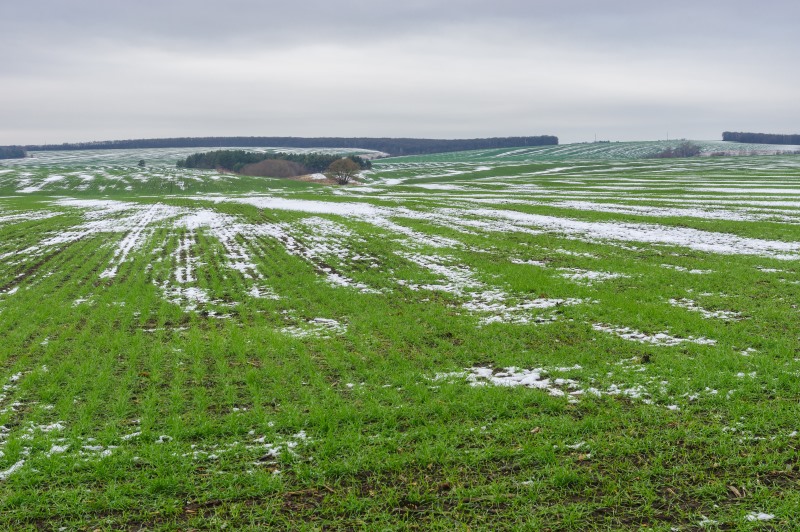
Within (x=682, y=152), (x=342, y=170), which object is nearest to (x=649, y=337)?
(x=342, y=170)

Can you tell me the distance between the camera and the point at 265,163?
132 metres

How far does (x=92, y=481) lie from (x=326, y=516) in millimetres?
3163

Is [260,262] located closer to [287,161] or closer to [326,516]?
[326,516]

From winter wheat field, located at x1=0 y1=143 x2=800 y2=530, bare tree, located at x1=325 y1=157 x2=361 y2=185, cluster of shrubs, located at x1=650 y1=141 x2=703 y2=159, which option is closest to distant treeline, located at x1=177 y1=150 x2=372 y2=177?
bare tree, located at x1=325 y1=157 x2=361 y2=185

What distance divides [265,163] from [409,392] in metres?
130

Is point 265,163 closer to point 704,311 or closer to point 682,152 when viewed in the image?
point 704,311

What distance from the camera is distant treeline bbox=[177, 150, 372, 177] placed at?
131 meters

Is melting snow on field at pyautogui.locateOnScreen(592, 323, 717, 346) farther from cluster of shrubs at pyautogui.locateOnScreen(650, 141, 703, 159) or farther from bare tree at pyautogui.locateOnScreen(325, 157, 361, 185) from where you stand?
cluster of shrubs at pyautogui.locateOnScreen(650, 141, 703, 159)

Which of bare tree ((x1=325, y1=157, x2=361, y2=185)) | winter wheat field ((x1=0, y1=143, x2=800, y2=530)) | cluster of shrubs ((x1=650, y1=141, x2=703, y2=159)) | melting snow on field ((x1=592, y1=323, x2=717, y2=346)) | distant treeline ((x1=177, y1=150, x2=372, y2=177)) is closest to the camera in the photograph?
winter wheat field ((x1=0, y1=143, x2=800, y2=530))

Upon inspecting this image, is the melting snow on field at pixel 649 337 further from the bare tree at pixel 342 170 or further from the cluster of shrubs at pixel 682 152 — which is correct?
the cluster of shrubs at pixel 682 152

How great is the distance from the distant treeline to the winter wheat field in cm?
10971

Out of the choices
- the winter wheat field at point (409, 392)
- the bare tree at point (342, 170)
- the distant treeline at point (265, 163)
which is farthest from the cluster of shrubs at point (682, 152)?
the winter wheat field at point (409, 392)

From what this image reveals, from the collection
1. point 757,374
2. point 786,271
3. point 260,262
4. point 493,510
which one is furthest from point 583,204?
point 493,510

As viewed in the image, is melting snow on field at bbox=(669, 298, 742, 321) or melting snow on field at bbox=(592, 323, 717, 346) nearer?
melting snow on field at bbox=(592, 323, 717, 346)
